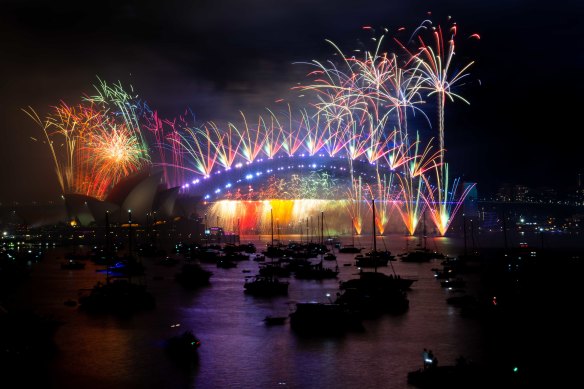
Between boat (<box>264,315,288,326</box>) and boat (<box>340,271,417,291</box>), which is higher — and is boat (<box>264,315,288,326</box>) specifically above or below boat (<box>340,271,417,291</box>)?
below

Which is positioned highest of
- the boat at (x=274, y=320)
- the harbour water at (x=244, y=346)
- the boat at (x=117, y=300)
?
the boat at (x=117, y=300)

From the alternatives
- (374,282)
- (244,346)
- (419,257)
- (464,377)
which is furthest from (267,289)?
(419,257)

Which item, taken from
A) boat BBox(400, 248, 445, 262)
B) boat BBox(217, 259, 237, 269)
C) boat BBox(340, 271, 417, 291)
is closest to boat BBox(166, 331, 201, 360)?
boat BBox(340, 271, 417, 291)

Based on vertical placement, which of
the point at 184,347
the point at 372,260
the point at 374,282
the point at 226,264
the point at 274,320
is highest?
the point at 372,260

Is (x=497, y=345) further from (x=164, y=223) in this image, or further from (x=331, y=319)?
(x=164, y=223)

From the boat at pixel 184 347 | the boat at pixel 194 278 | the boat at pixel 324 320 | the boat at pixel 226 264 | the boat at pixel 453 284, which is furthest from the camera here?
the boat at pixel 226 264

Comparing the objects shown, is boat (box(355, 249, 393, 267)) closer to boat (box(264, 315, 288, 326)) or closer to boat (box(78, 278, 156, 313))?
boat (box(78, 278, 156, 313))

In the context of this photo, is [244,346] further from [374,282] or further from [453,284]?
[453,284]

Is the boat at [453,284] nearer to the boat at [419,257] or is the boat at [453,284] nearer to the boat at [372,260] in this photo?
the boat at [372,260]

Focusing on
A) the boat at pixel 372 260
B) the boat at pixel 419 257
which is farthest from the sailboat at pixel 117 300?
the boat at pixel 419 257
